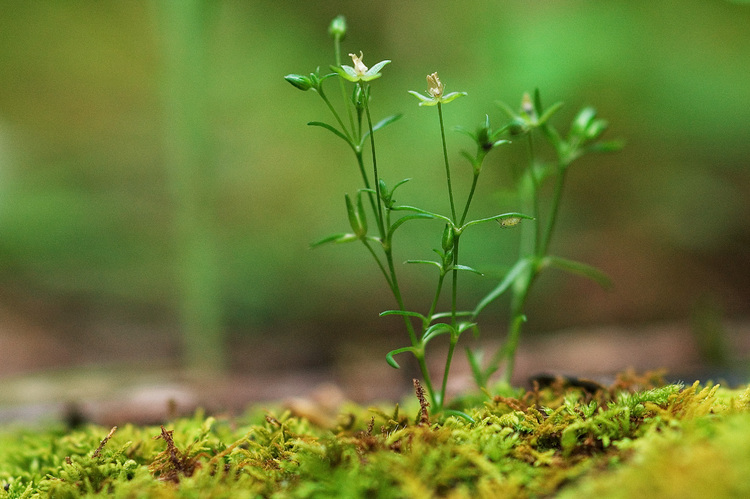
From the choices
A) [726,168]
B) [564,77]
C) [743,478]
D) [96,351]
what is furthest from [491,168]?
[743,478]

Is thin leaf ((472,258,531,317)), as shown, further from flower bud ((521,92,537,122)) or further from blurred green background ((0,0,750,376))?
blurred green background ((0,0,750,376))

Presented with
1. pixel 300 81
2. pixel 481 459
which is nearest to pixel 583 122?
pixel 300 81

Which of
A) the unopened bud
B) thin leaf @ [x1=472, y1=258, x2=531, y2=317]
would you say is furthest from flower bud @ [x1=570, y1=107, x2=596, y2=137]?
the unopened bud

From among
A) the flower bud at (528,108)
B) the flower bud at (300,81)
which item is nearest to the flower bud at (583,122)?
the flower bud at (528,108)

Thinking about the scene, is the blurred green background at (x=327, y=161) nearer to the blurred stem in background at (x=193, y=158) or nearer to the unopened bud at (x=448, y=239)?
the blurred stem in background at (x=193, y=158)

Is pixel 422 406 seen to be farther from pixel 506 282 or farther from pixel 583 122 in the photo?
pixel 583 122

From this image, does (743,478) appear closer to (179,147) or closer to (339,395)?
(339,395)
